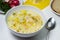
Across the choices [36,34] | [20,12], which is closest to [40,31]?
[36,34]

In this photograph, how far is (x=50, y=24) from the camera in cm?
82

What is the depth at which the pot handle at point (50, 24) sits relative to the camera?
0.81m

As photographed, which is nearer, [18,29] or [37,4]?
[18,29]

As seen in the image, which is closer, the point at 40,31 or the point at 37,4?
the point at 40,31

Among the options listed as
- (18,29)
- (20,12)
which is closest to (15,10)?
(20,12)

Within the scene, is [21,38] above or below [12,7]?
below

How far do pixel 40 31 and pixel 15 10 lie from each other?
0.57ft

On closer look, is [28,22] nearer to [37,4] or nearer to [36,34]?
[36,34]

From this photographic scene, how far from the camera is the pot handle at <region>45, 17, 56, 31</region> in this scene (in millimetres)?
806

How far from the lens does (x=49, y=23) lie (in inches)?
32.4

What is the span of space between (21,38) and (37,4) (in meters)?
0.24

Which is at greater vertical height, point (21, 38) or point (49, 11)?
point (49, 11)

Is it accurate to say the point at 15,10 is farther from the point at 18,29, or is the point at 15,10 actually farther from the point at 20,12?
the point at 18,29

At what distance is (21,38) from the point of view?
0.78 meters
